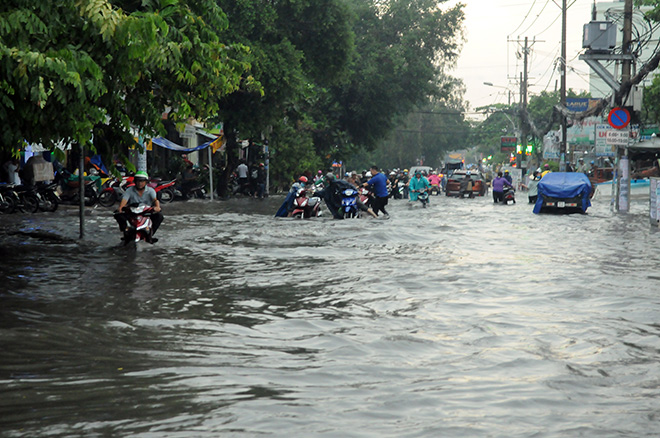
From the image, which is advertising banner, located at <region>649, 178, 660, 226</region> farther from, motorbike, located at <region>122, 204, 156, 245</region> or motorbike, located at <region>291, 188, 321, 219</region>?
motorbike, located at <region>122, 204, 156, 245</region>

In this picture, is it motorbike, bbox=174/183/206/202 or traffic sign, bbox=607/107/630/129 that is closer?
traffic sign, bbox=607/107/630/129

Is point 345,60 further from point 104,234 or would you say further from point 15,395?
point 15,395

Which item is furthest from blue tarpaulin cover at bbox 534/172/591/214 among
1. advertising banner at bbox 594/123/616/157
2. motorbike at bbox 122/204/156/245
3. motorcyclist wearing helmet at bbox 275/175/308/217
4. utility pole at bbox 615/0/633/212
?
motorbike at bbox 122/204/156/245

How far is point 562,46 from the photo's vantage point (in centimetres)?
4828

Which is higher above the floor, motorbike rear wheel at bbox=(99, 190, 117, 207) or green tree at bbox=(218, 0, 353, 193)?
green tree at bbox=(218, 0, 353, 193)

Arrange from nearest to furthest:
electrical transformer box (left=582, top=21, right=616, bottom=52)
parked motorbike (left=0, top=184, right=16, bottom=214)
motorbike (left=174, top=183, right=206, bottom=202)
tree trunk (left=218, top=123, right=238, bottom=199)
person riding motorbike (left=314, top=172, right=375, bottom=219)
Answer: parked motorbike (left=0, top=184, right=16, bottom=214) → person riding motorbike (left=314, top=172, right=375, bottom=219) → electrical transformer box (left=582, top=21, right=616, bottom=52) → motorbike (left=174, top=183, right=206, bottom=202) → tree trunk (left=218, top=123, right=238, bottom=199)

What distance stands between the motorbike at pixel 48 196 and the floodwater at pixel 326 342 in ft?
26.2

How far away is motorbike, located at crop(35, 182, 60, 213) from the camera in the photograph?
76.4 feet

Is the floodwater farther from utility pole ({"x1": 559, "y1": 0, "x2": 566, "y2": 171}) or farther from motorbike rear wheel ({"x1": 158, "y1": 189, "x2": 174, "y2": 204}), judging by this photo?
utility pole ({"x1": 559, "y1": 0, "x2": 566, "y2": 171})

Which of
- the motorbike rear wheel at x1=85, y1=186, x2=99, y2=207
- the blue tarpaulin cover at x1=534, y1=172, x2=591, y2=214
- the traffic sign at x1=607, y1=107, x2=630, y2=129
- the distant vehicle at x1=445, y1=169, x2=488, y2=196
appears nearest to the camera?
the motorbike rear wheel at x1=85, y1=186, x2=99, y2=207

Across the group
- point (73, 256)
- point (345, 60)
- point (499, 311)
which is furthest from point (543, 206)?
point (499, 311)

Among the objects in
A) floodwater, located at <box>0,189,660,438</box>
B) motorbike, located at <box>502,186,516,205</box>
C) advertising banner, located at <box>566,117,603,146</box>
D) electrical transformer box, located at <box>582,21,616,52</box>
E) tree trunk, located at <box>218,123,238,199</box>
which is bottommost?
floodwater, located at <box>0,189,660,438</box>

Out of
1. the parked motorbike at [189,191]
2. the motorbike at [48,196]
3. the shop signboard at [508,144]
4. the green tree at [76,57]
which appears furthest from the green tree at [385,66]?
the green tree at [76,57]

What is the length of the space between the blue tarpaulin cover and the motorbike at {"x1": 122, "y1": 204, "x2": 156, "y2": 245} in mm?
17195
